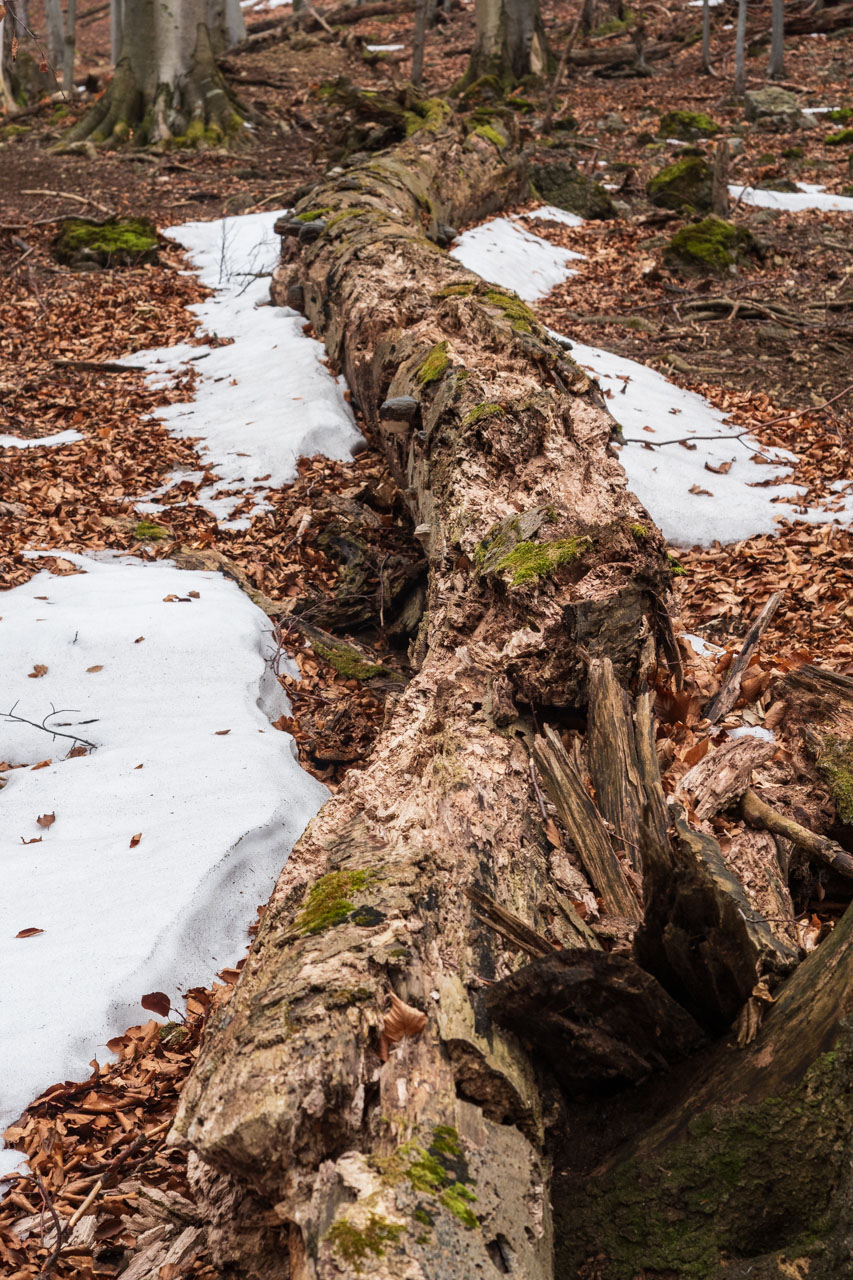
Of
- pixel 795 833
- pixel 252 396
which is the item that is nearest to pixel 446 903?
pixel 795 833

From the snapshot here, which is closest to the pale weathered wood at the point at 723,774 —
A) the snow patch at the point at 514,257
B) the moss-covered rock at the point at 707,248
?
the snow patch at the point at 514,257

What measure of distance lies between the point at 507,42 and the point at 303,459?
19.6m

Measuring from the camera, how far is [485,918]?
2.46m

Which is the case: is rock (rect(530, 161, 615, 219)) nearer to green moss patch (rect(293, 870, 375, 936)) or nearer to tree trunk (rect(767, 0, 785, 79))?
tree trunk (rect(767, 0, 785, 79))

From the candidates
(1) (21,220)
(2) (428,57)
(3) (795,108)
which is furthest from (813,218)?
(2) (428,57)

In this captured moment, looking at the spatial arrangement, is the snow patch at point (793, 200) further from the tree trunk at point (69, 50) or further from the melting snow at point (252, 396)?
the tree trunk at point (69, 50)

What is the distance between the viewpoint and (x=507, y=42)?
2136cm

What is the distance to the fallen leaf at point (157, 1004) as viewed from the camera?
3.05m

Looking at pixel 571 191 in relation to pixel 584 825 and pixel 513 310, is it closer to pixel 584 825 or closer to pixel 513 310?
pixel 513 310

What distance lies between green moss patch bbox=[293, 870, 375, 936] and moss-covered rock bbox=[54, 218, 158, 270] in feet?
36.4

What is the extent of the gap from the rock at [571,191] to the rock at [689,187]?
0.90 m

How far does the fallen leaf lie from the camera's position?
305 cm

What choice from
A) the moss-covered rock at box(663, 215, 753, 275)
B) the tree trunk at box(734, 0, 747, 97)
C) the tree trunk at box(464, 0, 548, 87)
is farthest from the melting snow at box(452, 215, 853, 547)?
the tree trunk at box(464, 0, 548, 87)

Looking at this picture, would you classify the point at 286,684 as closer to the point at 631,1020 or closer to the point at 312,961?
the point at 312,961
